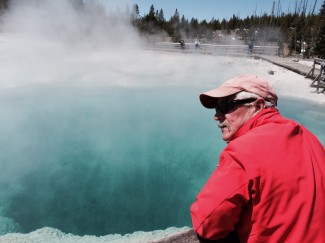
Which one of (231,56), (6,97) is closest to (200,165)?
(6,97)

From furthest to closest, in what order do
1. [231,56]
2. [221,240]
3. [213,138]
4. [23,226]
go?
1. [231,56]
2. [213,138]
3. [23,226]
4. [221,240]

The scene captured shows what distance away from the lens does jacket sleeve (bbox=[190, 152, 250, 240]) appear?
95 cm

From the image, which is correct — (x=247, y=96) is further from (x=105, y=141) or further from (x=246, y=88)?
(x=105, y=141)

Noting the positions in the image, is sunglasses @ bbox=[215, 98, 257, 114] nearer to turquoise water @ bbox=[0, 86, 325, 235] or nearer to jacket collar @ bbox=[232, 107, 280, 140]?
jacket collar @ bbox=[232, 107, 280, 140]

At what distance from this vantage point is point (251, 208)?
Answer: 3.25 feet

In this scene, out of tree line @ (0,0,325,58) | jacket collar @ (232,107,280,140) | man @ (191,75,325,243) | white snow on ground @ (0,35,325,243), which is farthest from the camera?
tree line @ (0,0,325,58)

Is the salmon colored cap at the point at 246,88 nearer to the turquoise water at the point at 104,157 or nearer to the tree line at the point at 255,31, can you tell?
the turquoise water at the point at 104,157

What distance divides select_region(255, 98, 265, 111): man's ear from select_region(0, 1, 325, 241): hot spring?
3006 millimetres

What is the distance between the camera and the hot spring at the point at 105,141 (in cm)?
416

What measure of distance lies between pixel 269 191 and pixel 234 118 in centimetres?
38

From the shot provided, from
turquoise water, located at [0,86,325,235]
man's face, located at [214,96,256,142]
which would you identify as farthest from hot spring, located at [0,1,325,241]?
man's face, located at [214,96,256,142]

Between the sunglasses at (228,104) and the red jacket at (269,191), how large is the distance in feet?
0.72

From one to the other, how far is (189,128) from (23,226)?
15.6ft

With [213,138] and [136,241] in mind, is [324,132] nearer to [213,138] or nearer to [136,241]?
[213,138]
